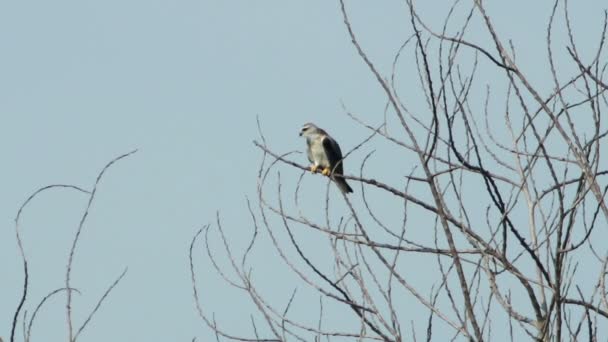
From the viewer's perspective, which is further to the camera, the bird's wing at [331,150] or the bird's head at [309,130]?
the bird's head at [309,130]

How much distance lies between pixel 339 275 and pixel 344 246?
14 centimetres

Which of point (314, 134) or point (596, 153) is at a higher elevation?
point (314, 134)

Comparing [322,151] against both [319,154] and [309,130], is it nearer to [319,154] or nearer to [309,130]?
[319,154]

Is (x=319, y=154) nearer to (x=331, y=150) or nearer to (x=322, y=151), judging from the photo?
(x=322, y=151)

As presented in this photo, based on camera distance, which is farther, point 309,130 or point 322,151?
point 309,130

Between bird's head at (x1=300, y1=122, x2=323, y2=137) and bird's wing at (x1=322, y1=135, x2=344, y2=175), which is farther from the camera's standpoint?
bird's head at (x1=300, y1=122, x2=323, y2=137)

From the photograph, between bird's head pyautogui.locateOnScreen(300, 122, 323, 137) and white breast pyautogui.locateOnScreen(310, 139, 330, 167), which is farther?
bird's head pyautogui.locateOnScreen(300, 122, 323, 137)

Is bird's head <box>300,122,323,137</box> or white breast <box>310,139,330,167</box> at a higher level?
bird's head <box>300,122,323,137</box>

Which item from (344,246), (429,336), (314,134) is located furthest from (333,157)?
(429,336)

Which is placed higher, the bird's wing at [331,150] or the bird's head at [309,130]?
the bird's head at [309,130]

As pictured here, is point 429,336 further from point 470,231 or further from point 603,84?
point 603,84

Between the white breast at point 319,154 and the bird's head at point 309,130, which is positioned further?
the bird's head at point 309,130

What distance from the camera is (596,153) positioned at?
4.02 metres

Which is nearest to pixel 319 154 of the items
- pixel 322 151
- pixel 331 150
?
pixel 322 151
